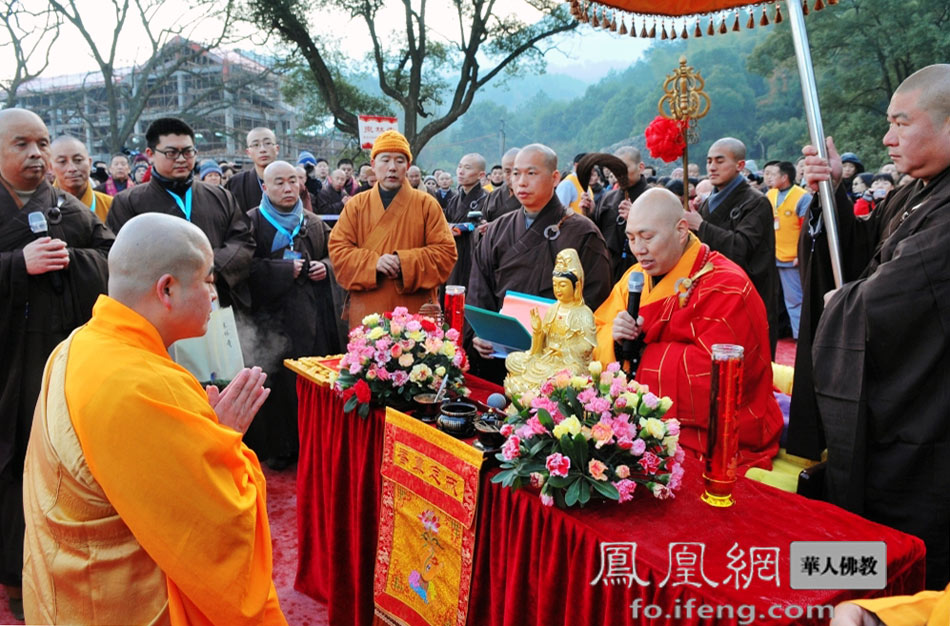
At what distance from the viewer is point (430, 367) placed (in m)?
2.53

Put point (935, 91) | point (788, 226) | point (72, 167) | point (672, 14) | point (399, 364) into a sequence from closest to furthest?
point (935, 91), point (399, 364), point (672, 14), point (72, 167), point (788, 226)

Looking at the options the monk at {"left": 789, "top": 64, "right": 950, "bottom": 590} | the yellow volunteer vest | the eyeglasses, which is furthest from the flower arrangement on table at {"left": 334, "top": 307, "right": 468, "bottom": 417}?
the yellow volunteer vest

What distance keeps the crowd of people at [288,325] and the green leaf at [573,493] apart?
746 mm

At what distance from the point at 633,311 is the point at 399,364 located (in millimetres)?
874

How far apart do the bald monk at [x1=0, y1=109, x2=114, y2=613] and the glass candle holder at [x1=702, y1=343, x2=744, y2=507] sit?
8.84 feet

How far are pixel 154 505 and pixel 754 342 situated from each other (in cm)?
201

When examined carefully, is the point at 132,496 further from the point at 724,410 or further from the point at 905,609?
the point at 905,609

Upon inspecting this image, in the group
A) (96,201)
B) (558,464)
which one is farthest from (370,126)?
(558,464)

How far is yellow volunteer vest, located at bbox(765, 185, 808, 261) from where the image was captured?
7.62 meters

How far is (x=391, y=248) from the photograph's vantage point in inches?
162

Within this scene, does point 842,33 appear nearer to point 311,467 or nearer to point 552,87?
point 311,467

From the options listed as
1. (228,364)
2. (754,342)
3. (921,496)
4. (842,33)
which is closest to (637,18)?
(754,342)

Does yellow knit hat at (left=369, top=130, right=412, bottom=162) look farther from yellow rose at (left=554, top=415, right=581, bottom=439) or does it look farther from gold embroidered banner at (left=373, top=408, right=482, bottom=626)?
yellow rose at (left=554, top=415, right=581, bottom=439)

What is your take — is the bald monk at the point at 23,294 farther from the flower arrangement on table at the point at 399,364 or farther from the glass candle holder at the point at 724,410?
the glass candle holder at the point at 724,410
